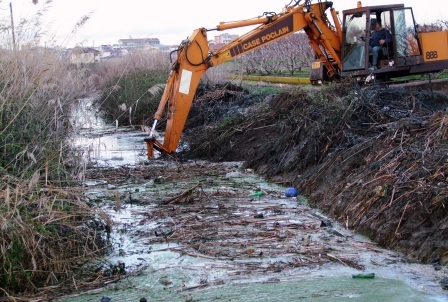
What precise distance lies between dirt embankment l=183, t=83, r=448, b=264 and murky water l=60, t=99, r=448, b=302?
34 cm

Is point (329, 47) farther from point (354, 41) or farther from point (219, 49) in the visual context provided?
point (219, 49)

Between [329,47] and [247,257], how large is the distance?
31.3ft

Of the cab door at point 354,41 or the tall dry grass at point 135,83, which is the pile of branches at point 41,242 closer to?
the cab door at point 354,41

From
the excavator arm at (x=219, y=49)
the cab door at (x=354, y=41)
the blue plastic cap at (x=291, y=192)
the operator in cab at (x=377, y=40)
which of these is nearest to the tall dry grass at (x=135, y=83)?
the excavator arm at (x=219, y=49)

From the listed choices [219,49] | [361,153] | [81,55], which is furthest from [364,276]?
[219,49]

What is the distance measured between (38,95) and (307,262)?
Answer: 174 inches

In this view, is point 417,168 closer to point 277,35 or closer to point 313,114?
point 313,114

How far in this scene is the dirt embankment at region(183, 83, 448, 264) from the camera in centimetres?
754

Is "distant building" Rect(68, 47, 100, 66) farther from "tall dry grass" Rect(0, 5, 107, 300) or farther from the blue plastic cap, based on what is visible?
the blue plastic cap

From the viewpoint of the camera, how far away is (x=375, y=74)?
1533cm

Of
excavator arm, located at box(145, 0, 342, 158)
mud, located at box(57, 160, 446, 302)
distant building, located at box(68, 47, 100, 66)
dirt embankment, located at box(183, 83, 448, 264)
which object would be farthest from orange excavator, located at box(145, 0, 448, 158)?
mud, located at box(57, 160, 446, 302)

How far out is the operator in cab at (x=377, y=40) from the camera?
15305 millimetres

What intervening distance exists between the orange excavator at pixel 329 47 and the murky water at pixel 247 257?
11.2 feet

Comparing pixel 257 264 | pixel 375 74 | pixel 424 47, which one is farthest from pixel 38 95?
pixel 424 47
